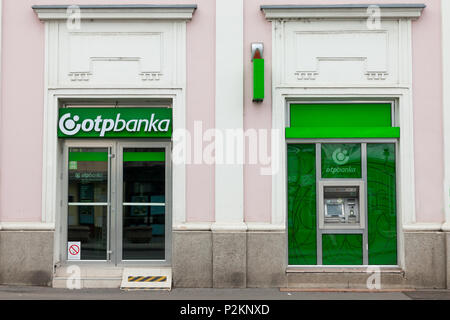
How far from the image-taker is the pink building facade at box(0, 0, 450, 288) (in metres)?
8.34

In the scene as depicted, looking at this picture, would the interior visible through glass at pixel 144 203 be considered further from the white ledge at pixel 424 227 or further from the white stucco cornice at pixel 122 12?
the white ledge at pixel 424 227

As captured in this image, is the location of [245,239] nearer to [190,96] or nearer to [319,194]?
[319,194]

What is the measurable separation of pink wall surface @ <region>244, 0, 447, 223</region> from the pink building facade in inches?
1.0

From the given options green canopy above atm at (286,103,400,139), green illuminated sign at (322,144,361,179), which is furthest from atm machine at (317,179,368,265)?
green canopy above atm at (286,103,400,139)

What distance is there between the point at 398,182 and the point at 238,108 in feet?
10.2

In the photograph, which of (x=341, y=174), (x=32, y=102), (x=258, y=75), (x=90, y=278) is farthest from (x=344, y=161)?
(x=32, y=102)

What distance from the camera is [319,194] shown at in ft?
28.4

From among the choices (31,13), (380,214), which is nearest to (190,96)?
(31,13)

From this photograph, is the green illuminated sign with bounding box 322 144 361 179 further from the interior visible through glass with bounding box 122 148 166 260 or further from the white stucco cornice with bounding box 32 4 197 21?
the white stucco cornice with bounding box 32 4 197 21

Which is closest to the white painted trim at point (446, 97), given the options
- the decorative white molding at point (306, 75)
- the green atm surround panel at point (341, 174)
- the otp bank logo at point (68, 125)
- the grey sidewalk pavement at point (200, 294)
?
the green atm surround panel at point (341, 174)

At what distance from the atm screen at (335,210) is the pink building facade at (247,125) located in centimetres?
4

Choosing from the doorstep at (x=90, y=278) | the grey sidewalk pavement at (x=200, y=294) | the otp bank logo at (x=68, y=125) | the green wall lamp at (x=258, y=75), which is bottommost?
the grey sidewalk pavement at (x=200, y=294)

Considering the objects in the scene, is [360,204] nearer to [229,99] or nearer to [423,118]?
[423,118]

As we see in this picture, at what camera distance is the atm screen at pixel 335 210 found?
870 centimetres
